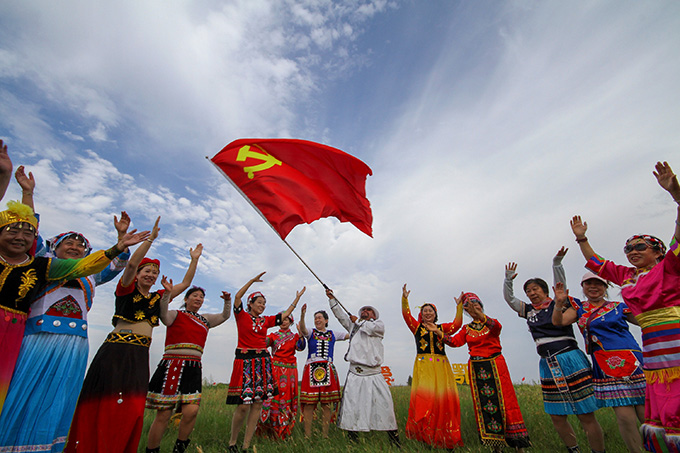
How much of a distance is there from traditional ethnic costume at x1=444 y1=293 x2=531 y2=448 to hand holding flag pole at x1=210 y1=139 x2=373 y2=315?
2286 mm

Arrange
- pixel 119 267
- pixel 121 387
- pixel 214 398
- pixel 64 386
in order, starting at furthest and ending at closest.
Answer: pixel 214 398, pixel 119 267, pixel 121 387, pixel 64 386

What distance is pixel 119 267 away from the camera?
4.17m

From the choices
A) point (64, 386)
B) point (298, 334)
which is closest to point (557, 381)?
point (298, 334)

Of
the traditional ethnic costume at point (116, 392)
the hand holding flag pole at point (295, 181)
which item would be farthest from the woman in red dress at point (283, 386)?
the traditional ethnic costume at point (116, 392)

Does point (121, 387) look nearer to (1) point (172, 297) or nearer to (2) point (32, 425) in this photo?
(2) point (32, 425)

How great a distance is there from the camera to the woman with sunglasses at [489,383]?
5.43 metres

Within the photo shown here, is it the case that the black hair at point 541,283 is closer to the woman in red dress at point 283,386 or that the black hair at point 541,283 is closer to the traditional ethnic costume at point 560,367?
the traditional ethnic costume at point 560,367

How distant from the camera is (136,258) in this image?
13.0 feet

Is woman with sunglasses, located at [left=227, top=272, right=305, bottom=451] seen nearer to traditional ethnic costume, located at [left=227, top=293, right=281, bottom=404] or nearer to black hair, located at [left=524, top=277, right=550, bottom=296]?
traditional ethnic costume, located at [left=227, top=293, right=281, bottom=404]

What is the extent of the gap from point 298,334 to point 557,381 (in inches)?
205

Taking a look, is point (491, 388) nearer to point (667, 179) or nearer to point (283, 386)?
point (667, 179)

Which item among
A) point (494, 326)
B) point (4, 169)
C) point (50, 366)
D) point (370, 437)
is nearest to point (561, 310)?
point (494, 326)

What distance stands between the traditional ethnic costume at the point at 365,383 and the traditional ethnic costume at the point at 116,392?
315cm

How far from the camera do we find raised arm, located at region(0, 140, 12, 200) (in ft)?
10.8
